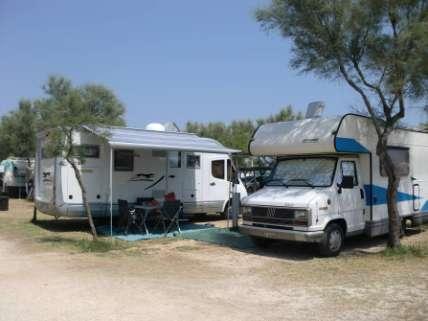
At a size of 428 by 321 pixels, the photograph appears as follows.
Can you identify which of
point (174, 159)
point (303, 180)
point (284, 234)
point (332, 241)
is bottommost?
point (332, 241)

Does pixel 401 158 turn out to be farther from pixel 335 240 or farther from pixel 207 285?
pixel 207 285

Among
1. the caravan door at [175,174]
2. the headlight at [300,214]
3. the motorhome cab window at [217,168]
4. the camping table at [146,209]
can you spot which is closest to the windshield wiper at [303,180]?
the headlight at [300,214]

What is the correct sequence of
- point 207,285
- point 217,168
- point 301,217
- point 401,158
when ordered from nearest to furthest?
point 207,285 < point 301,217 < point 401,158 < point 217,168

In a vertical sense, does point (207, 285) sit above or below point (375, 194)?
below

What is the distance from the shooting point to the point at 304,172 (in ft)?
34.6

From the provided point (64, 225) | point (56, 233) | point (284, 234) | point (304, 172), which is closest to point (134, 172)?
point (56, 233)

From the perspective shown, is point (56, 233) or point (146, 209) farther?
point (56, 233)

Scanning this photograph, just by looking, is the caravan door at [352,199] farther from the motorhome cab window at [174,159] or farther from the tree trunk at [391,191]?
the motorhome cab window at [174,159]

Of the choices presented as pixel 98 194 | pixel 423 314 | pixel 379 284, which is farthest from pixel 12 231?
pixel 423 314

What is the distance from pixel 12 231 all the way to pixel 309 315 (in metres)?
10.0

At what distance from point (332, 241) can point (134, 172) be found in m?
6.34

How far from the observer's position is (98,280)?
762 cm

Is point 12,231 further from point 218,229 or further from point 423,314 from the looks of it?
point 423,314

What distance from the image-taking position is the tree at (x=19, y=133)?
29422 millimetres
